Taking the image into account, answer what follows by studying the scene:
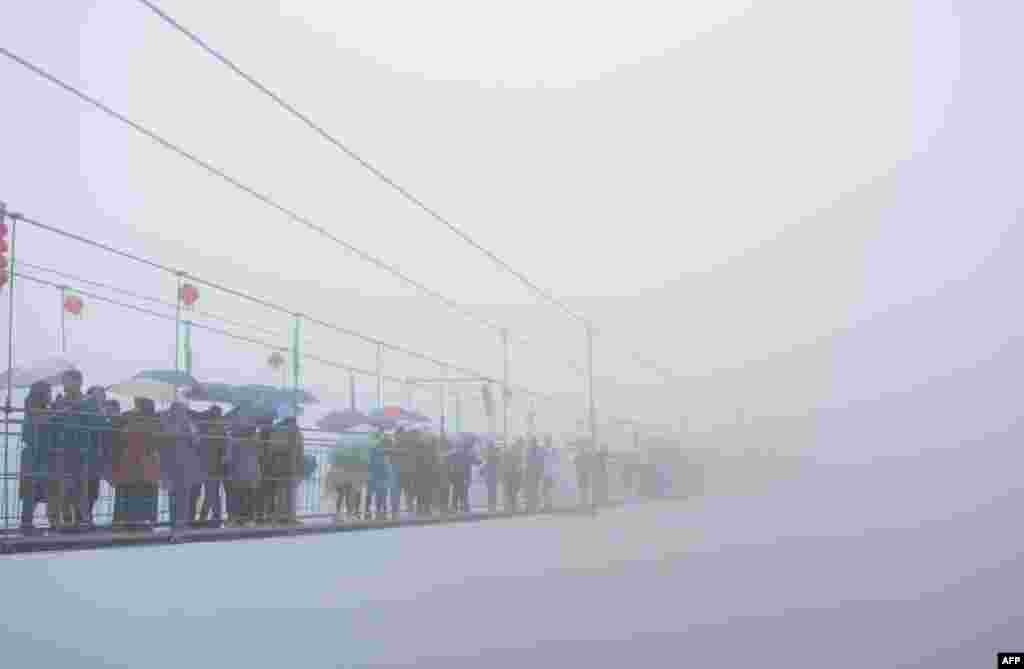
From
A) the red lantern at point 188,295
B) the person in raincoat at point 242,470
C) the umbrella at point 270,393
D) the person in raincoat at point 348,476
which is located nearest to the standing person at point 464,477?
the person in raincoat at point 348,476

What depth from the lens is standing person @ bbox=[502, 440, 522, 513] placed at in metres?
29.9

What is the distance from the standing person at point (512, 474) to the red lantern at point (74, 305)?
1429 centimetres

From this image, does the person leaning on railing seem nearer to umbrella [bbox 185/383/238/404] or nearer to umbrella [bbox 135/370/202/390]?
umbrella [bbox 185/383/238/404]

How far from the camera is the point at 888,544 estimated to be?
24078mm

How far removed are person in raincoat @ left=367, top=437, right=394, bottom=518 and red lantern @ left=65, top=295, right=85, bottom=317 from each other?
21.3 feet

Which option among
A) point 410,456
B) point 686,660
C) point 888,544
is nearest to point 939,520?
point 888,544

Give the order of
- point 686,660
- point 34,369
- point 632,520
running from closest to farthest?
1. point 686,660
2. point 34,369
3. point 632,520

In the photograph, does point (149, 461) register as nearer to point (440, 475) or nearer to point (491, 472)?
point (440, 475)

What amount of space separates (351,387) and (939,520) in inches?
540

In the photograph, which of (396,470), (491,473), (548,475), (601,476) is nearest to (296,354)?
(396,470)

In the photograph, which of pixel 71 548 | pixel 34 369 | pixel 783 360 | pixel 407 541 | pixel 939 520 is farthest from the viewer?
pixel 783 360

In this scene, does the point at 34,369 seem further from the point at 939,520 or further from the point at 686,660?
the point at 939,520

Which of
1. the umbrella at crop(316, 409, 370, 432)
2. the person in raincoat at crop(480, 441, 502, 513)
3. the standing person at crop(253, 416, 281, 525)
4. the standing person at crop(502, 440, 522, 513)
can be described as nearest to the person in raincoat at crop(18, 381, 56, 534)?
the standing person at crop(253, 416, 281, 525)

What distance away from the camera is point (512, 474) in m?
30.4
